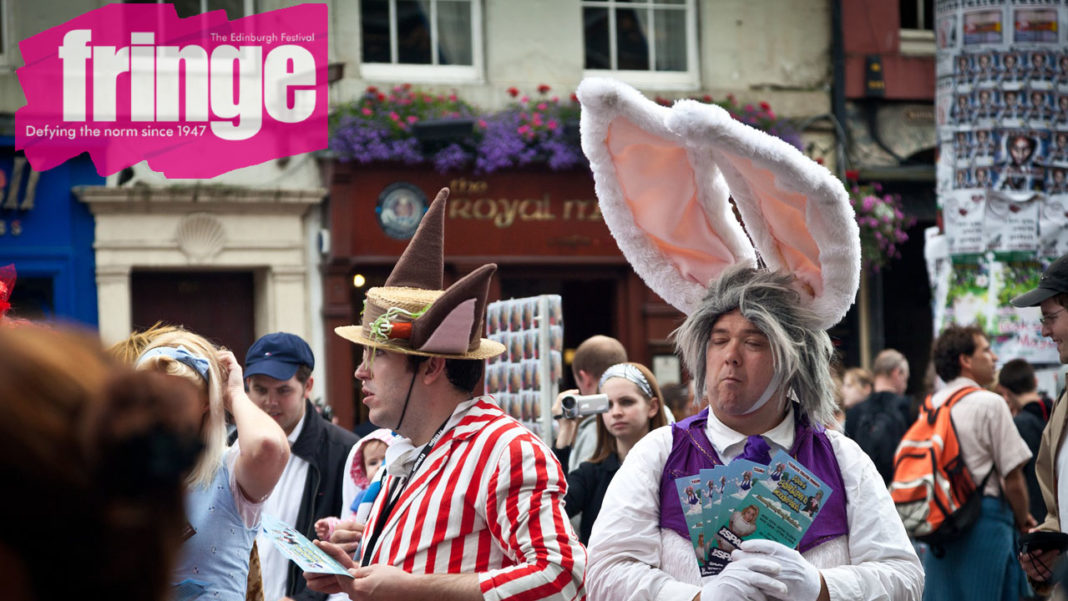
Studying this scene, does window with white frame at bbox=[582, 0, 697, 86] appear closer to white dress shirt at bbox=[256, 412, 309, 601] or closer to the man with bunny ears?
white dress shirt at bbox=[256, 412, 309, 601]

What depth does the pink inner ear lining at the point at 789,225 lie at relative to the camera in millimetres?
2910

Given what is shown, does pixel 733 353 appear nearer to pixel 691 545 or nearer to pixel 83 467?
pixel 691 545

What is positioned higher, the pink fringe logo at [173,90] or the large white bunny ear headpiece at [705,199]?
the pink fringe logo at [173,90]

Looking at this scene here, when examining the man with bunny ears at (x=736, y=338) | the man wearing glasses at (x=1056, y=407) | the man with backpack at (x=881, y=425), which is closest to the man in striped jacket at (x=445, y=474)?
the man with bunny ears at (x=736, y=338)

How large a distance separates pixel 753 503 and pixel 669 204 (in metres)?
0.88

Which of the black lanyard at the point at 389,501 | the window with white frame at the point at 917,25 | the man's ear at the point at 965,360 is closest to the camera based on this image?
the black lanyard at the point at 389,501

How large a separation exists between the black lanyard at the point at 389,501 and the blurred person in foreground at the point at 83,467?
1840mm

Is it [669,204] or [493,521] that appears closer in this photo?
[493,521]

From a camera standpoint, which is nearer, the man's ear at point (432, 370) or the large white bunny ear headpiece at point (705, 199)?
the large white bunny ear headpiece at point (705, 199)

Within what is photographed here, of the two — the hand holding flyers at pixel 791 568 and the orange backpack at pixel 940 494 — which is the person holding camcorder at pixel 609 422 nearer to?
the orange backpack at pixel 940 494

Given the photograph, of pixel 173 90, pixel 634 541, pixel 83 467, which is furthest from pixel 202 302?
pixel 83 467

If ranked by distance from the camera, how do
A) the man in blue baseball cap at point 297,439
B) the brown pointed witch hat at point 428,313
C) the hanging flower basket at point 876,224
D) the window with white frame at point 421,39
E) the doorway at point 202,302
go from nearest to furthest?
the brown pointed witch hat at point 428,313
the man in blue baseball cap at point 297,439
the doorway at point 202,302
the window with white frame at point 421,39
the hanging flower basket at point 876,224

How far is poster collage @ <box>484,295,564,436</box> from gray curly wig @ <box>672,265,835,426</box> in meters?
2.48

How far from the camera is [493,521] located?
2.70 m
